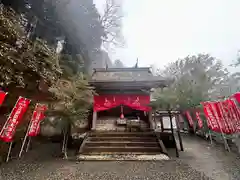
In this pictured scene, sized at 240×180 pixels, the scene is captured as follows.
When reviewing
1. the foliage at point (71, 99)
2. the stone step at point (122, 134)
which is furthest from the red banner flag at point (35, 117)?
the stone step at point (122, 134)

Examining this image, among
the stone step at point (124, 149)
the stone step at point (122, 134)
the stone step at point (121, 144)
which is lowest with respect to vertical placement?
the stone step at point (124, 149)

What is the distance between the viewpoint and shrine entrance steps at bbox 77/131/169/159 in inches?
228

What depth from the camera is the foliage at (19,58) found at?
4.11 metres

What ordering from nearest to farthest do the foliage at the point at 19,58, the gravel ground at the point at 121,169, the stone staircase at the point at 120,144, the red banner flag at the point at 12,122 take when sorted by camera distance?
the gravel ground at the point at 121,169 < the foliage at the point at 19,58 < the red banner flag at the point at 12,122 < the stone staircase at the point at 120,144

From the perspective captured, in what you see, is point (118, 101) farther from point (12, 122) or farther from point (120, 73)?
point (12, 122)

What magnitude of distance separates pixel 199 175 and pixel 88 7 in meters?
16.4

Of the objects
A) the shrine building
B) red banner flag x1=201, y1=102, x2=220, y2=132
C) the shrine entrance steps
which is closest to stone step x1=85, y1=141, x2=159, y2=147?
the shrine entrance steps

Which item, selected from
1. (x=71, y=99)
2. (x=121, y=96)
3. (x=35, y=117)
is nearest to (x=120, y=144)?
(x=71, y=99)

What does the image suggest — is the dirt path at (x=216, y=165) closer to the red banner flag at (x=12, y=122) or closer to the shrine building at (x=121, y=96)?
the shrine building at (x=121, y=96)

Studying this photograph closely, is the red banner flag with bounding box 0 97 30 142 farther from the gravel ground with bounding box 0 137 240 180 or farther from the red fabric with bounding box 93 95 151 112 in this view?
the red fabric with bounding box 93 95 151 112

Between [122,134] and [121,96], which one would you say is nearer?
[122,134]

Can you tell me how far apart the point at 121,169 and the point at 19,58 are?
5.29 meters

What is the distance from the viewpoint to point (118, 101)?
8648mm

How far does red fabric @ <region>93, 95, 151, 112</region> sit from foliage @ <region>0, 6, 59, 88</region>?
328 cm
